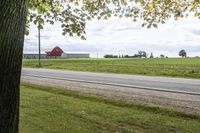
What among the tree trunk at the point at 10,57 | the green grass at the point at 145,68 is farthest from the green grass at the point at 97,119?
the green grass at the point at 145,68

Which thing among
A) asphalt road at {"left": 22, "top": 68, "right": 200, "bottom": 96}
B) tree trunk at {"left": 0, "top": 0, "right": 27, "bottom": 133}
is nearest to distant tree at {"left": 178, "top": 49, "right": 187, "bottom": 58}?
asphalt road at {"left": 22, "top": 68, "right": 200, "bottom": 96}

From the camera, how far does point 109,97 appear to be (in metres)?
13.9

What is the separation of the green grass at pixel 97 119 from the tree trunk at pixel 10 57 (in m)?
2.99

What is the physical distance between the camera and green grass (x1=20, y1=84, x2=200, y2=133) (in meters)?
7.72

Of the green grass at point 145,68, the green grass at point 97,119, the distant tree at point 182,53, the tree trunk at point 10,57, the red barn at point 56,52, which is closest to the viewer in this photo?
the tree trunk at point 10,57

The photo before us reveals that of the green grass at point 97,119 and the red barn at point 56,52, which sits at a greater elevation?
the red barn at point 56,52

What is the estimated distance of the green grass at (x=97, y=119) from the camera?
7.72 meters

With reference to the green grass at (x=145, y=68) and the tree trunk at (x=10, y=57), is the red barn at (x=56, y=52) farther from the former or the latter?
the tree trunk at (x=10, y=57)

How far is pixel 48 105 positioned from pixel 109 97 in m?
3.30

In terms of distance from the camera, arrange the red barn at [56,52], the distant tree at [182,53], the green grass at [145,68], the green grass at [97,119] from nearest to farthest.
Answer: the green grass at [97,119] → the green grass at [145,68] → the red barn at [56,52] → the distant tree at [182,53]

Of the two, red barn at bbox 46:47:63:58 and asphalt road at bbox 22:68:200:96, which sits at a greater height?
red barn at bbox 46:47:63:58

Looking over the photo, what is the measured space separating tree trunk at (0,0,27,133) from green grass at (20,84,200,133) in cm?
299

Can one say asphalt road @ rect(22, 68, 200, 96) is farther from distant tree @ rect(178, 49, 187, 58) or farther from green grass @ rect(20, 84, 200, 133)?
distant tree @ rect(178, 49, 187, 58)

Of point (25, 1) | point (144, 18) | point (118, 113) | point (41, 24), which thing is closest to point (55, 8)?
point (41, 24)
